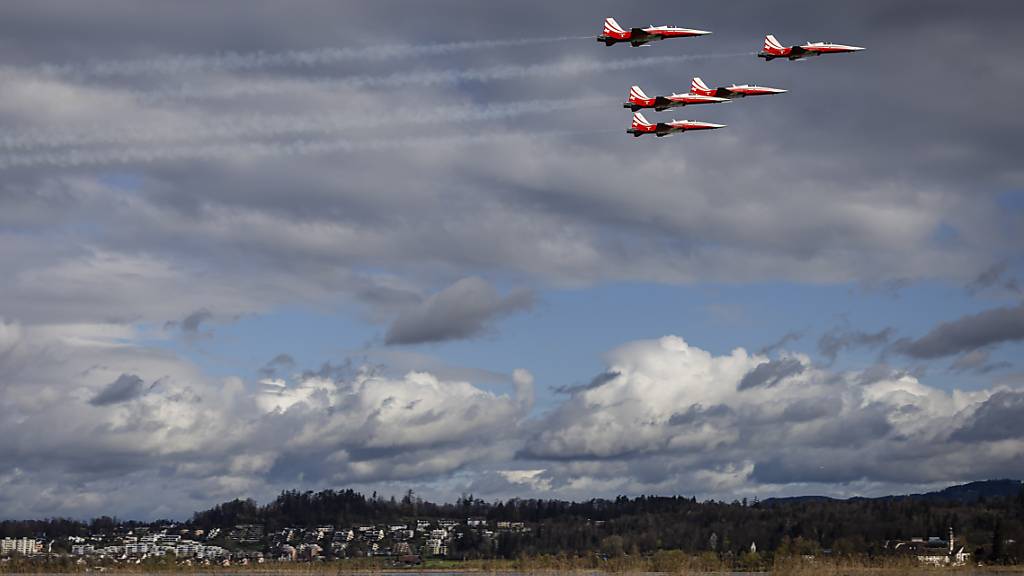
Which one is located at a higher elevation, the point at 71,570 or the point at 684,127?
the point at 684,127

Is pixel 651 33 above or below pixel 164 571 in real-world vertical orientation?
above

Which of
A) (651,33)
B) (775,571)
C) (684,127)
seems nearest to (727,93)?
(684,127)

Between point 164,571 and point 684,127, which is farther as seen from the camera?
point 164,571

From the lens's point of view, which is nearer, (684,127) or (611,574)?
(684,127)

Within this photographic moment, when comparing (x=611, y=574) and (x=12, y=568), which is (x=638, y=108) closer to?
(x=611, y=574)

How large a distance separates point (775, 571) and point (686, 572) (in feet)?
33.2

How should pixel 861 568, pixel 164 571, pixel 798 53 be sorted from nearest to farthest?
pixel 798 53
pixel 861 568
pixel 164 571

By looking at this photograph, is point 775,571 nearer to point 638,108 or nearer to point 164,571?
point 638,108

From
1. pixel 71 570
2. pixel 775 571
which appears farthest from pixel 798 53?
pixel 71 570

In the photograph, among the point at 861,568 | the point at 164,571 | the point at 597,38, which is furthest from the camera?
the point at 164,571

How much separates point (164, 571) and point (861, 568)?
3397 inches

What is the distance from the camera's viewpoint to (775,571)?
438 ft

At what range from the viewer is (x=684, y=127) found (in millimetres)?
135375

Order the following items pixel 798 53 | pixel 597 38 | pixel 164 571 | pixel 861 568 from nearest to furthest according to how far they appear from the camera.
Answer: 1. pixel 597 38
2. pixel 798 53
3. pixel 861 568
4. pixel 164 571
